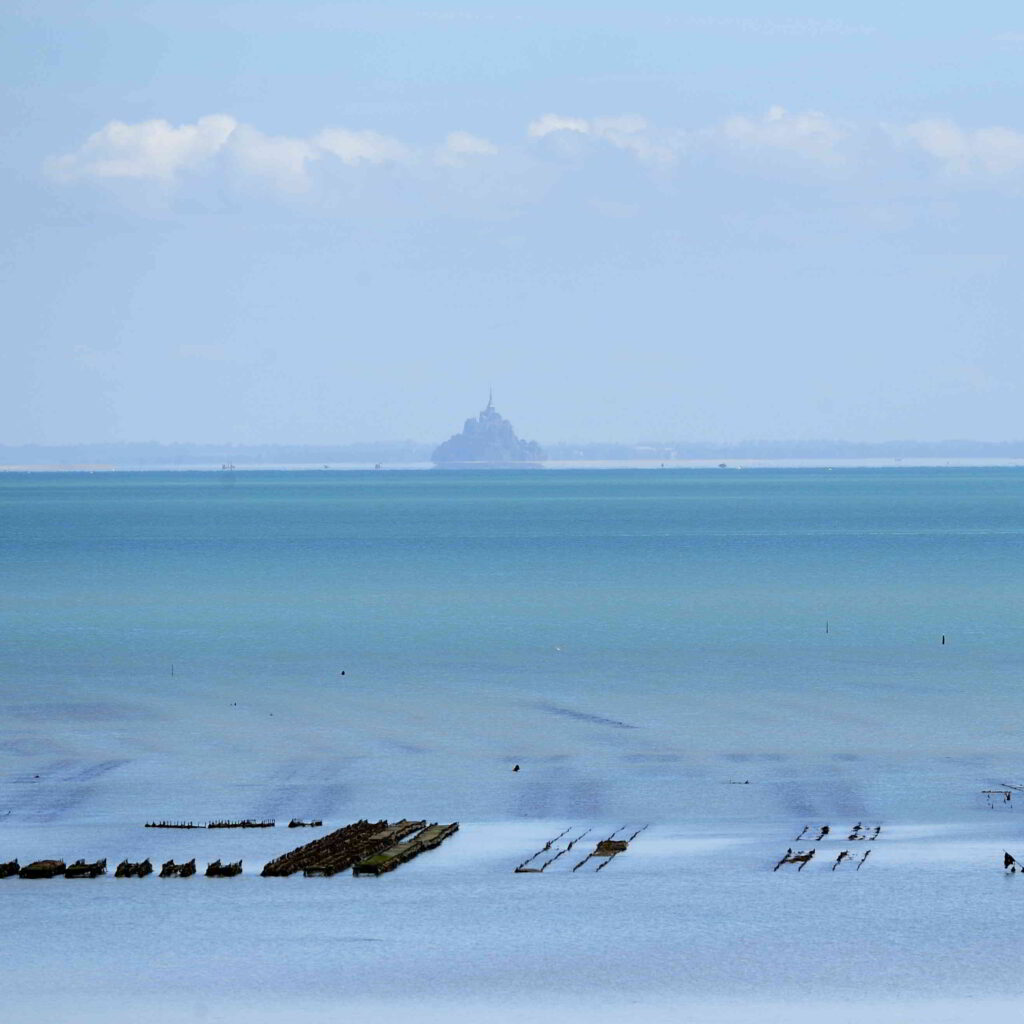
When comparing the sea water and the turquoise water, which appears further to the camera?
the turquoise water

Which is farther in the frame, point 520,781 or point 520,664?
point 520,664

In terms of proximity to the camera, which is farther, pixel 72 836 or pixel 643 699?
pixel 643 699

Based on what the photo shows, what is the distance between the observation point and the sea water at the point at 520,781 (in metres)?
37.3

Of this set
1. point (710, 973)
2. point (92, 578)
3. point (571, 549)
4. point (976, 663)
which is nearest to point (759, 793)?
point (710, 973)

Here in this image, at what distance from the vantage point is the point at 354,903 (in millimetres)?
41188

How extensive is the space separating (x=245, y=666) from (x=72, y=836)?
40.0m

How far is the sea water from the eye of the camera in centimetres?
3731

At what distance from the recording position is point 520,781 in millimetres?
56562

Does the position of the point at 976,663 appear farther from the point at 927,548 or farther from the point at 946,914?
the point at 927,548

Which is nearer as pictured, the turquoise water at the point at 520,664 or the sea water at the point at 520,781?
the sea water at the point at 520,781

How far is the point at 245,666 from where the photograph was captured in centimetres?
8762

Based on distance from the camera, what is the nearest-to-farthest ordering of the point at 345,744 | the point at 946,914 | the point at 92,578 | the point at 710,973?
the point at 710,973 < the point at 946,914 < the point at 345,744 < the point at 92,578

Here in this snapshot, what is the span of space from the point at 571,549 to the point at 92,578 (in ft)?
188

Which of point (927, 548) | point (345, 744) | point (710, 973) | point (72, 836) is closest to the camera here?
point (710, 973)
